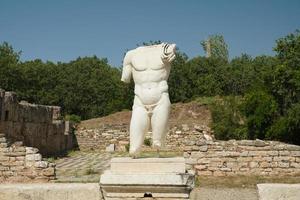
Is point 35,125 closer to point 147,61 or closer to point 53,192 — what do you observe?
point 147,61

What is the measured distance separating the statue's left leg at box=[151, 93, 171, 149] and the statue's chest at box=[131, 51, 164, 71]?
0.40m

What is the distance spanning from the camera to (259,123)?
2005 cm

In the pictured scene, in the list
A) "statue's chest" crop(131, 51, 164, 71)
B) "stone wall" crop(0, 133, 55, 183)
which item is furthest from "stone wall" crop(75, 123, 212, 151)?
"statue's chest" crop(131, 51, 164, 71)

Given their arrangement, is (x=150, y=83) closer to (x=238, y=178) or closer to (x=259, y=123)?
(x=238, y=178)

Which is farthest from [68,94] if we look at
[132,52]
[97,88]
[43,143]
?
[132,52]

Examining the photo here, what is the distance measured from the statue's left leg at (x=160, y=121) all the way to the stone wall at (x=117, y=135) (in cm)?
2085

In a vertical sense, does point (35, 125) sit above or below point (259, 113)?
below

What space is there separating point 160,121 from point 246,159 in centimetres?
856

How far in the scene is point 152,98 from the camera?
578cm

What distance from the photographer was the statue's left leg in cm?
574

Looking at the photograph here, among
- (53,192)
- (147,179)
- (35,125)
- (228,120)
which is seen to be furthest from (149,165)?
(228,120)

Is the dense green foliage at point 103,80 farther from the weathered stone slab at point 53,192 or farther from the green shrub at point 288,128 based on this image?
the weathered stone slab at point 53,192

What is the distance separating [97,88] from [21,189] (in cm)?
4096

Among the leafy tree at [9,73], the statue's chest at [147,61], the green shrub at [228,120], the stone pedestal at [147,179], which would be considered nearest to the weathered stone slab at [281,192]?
the stone pedestal at [147,179]
